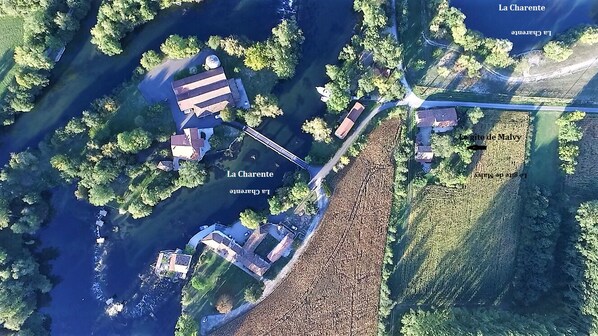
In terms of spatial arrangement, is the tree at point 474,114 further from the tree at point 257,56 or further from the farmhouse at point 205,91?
the farmhouse at point 205,91

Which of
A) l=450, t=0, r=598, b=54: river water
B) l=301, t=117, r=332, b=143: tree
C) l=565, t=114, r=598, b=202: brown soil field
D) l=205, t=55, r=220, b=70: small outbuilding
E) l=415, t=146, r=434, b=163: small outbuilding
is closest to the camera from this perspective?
l=205, t=55, r=220, b=70: small outbuilding

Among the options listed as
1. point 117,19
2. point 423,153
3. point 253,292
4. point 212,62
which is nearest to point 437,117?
point 423,153

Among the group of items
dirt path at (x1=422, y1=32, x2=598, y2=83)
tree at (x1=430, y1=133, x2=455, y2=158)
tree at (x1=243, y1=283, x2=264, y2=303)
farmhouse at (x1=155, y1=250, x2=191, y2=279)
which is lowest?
tree at (x1=243, y1=283, x2=264, y2=303)

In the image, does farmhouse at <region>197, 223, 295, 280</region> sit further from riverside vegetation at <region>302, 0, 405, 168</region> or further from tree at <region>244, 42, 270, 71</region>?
tree at <region>244, 42, 270, 71</region>

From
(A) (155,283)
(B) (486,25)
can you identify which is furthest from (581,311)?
(A) (155,283)

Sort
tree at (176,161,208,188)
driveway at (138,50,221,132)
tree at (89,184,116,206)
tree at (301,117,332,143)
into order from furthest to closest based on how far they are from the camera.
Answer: driveway at (138,50,221,132), tree at (301,117,332,143), tree at (176,161,208,188), tree at (89,184,116,206)

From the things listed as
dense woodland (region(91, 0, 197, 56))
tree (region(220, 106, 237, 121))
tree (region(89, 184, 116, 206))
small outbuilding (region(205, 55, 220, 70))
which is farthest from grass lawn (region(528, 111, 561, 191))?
tree (region(89, 184, 116, 206))
